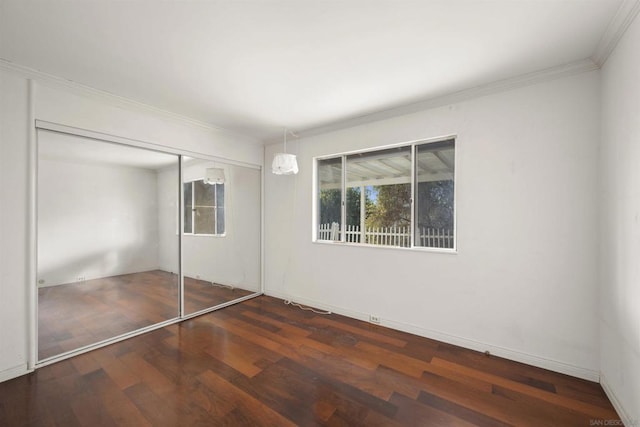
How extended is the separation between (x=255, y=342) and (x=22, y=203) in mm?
2398

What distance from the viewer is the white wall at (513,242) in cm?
211

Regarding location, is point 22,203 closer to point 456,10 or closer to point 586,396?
point 456,10

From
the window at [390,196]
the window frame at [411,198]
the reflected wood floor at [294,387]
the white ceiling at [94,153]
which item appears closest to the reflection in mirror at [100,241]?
the white ceiling at [94,153]

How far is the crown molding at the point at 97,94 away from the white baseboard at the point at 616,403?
15.1 ft

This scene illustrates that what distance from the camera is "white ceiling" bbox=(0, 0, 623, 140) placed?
5.10 feet

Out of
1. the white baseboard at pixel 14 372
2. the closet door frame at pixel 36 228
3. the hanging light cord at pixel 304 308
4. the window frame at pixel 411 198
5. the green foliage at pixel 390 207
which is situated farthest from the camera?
the hanging light cord at pixel 304 308

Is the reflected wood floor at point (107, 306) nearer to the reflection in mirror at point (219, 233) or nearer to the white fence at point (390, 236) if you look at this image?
the reflection in mirror at point (219, 233)

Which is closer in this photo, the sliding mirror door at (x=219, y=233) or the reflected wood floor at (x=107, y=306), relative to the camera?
the reflected wood floor at (x=107, y=306)

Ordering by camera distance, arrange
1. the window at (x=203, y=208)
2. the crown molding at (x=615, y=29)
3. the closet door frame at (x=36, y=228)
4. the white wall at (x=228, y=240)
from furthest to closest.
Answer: the window at (x=203, y=208) < the white wall at (x=228, y=240) < the closet door frame at (x=36, y=228) < the crown molding at (x=615, y=29)

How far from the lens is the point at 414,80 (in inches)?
93.4

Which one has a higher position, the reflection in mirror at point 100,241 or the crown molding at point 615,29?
the crown molding at point 615,29

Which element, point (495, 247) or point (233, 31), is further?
point (495, 247)

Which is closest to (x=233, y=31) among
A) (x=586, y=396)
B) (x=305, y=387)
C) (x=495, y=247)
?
(x=305, y=387)

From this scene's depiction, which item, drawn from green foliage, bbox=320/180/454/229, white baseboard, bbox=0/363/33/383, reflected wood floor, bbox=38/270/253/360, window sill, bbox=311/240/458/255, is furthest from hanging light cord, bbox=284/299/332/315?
white baseboard, bbox=0/363/33/383
